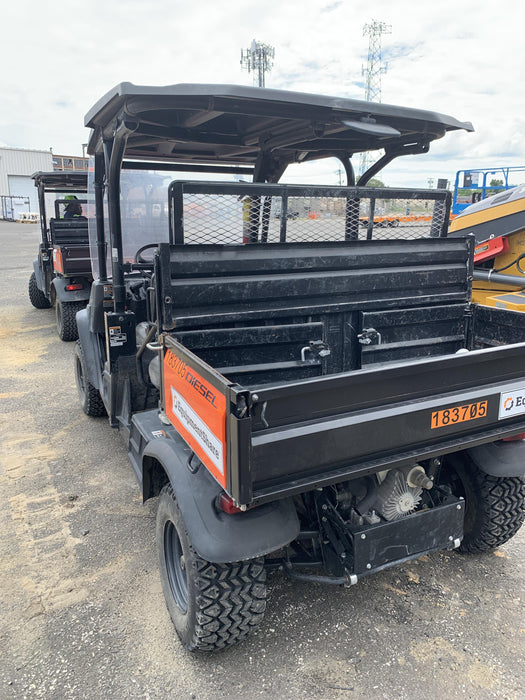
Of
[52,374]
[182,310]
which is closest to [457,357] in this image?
[182,310]

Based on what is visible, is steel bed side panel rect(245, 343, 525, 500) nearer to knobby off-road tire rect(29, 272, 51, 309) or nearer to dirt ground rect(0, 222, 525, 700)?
dirt ground rect(0, 222, 525, 700)

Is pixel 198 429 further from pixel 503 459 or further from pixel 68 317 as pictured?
pixel 68 317

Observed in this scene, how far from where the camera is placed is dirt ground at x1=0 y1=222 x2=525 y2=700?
6.52ft

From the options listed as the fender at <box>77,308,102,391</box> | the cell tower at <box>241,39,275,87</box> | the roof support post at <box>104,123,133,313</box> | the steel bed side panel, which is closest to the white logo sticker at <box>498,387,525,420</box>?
the steel bed side panel

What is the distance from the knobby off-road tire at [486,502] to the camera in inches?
98.5

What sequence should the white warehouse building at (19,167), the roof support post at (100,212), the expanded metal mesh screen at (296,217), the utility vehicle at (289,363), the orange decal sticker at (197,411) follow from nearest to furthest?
the orange decal sticker at (197,411) → the utility vehicle at (289,363) → the expanded metal mesh screen at (296,217) → the roof support post at (100,212) → the white warehouse building at (19,167)

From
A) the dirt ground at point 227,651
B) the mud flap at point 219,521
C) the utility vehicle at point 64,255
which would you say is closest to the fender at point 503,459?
the dirt ground at point 227,651

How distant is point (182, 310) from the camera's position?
91.8 inches

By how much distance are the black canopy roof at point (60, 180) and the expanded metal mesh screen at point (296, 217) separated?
4.88 metres

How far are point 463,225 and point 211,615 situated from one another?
500cm

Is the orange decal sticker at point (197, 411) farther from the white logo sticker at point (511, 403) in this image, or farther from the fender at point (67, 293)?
the fender at point (67, 293)

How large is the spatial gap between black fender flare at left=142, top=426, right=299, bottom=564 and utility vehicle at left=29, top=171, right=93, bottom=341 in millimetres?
4967

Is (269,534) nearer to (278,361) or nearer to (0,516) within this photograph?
(278,361)

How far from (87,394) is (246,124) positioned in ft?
8.14
